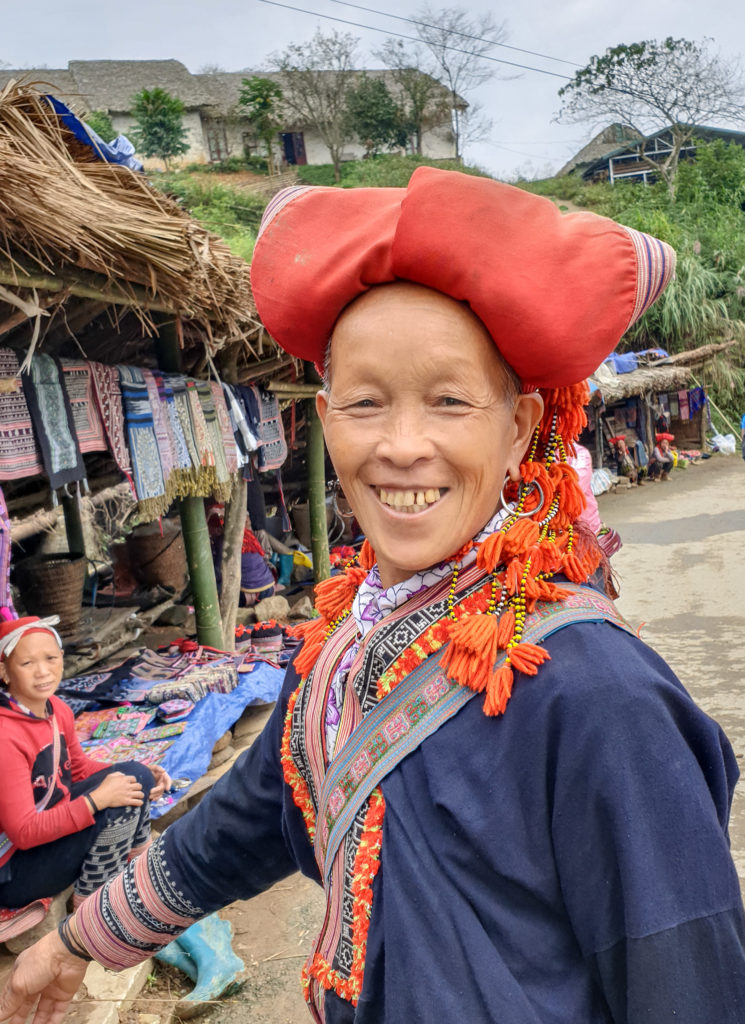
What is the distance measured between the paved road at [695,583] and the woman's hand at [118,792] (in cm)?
260

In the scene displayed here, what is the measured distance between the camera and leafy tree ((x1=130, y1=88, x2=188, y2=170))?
31.3 m

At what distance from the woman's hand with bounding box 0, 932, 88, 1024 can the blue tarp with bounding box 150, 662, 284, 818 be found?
249 cm

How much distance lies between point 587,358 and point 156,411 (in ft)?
13.7

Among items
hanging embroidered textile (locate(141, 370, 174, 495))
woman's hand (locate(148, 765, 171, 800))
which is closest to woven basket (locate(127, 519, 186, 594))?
hanging embroidered textile (locate(141, 370, 174, 495))

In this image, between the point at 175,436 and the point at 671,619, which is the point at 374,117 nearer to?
the point at 671,619

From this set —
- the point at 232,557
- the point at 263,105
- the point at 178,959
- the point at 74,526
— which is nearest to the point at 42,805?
the point at 178,959

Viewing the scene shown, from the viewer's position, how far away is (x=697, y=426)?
2094 centimetres

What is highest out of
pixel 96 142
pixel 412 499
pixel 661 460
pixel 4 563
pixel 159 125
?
pixel 159 125

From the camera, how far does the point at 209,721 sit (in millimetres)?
4785

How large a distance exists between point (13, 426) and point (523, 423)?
319cm

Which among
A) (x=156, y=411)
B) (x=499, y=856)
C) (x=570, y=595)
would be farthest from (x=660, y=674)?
(x=156, y=411)

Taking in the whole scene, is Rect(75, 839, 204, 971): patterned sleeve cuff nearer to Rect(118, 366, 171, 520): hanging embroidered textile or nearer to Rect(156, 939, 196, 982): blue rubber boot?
Rect(156, 939, 196, 982): blue rubber boot

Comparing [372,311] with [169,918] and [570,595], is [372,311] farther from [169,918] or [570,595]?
[169,918]

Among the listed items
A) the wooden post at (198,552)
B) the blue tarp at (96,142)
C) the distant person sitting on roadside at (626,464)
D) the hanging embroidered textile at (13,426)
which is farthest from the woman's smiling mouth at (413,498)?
the distant person sitting on roadside at (626,464)
